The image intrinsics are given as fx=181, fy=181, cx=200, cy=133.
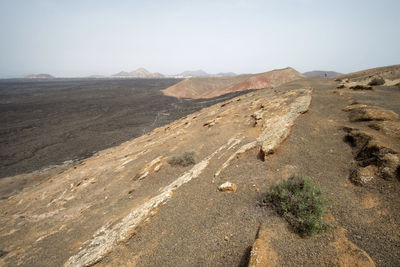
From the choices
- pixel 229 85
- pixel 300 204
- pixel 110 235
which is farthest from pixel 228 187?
pixel 229 85

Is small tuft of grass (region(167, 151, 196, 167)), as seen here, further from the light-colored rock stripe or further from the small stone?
the small stone

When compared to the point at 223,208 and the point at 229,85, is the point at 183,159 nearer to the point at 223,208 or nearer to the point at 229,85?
the point at 223,208

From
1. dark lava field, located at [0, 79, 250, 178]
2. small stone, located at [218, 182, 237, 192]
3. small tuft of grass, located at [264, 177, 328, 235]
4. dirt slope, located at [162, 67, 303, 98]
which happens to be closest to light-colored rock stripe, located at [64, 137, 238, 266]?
small stone, located at [218, 182, 237, 192]

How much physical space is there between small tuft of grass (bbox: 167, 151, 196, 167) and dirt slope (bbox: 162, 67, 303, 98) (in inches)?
1936

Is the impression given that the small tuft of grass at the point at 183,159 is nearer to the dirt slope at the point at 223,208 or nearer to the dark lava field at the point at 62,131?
the dirt slope at the point at 223,208

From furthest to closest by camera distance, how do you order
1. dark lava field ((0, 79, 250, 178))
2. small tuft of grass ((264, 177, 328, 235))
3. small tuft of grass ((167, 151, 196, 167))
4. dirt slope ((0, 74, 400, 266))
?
dark lava field ((0, 79, 250, 178)) < small tuft of grass ((167, 151, 196, 167)) < small tuft of grass ((264, 177, 328, 235)) < dirt slope ((0, 74, 400, 266))

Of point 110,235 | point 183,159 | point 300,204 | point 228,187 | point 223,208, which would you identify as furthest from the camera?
point 183,159

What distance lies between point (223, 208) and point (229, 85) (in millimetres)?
62585

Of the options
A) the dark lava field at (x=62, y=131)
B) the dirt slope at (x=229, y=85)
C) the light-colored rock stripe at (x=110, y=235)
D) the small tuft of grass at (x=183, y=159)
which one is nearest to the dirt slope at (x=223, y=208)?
the light-colored rock stripe at (x=110, y=235)

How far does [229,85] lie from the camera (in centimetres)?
6456

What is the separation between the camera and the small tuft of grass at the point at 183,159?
32.5 ft

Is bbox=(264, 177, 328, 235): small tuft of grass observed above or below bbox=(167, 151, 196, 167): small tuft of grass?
above

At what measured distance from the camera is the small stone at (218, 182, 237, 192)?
21.4 feet

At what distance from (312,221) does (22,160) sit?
27716 mm
